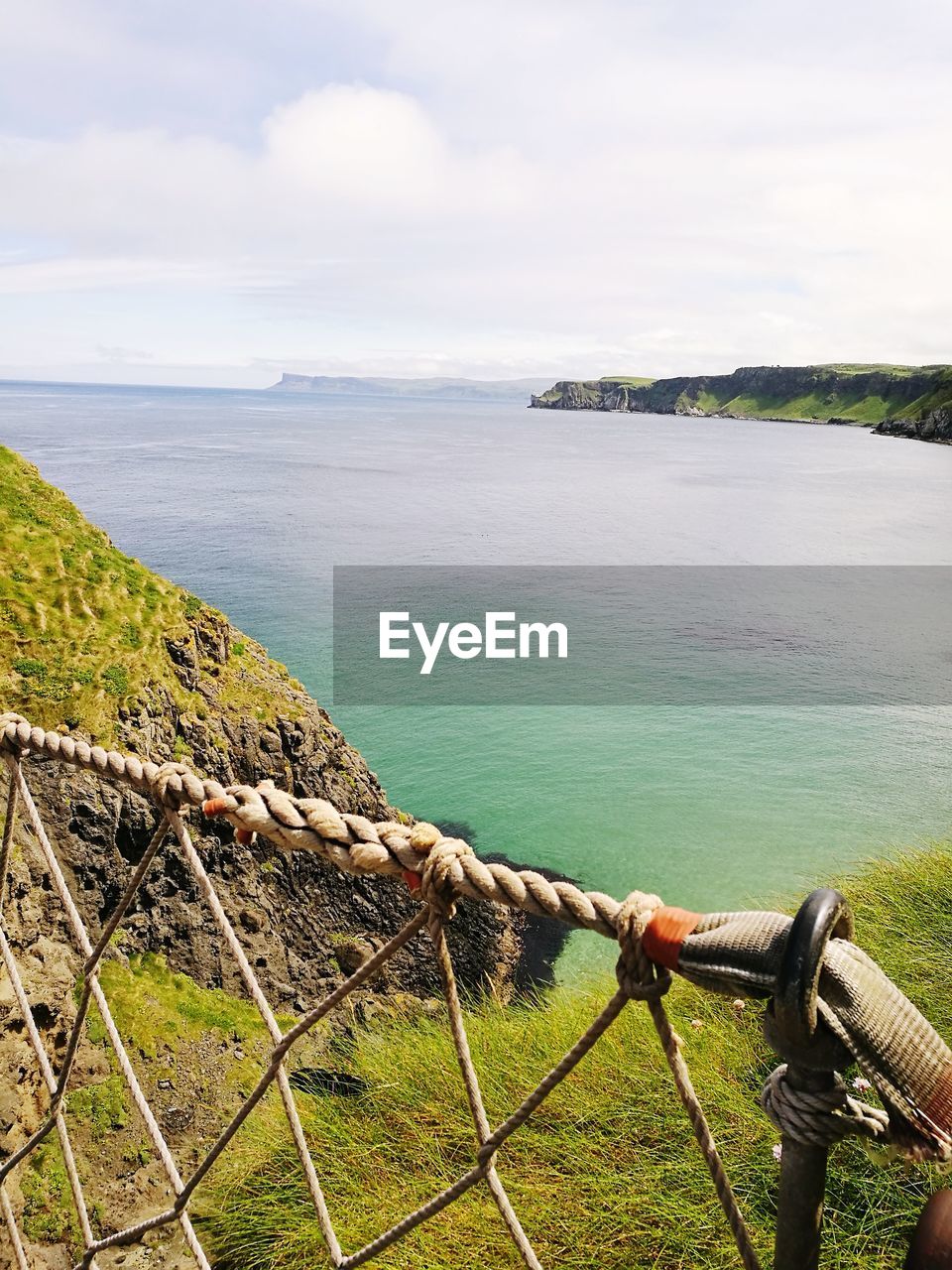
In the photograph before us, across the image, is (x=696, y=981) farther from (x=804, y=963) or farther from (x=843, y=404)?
(x=843, y=404)

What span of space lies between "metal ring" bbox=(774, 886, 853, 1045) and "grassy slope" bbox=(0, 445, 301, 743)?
9447 millimetres

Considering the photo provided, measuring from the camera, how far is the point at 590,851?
57.9 feet

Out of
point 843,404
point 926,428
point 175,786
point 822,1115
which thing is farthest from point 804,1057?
point 843,404

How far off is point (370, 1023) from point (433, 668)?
18.5 meters

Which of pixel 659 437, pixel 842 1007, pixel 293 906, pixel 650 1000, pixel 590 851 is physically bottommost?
→ pixel 590 851

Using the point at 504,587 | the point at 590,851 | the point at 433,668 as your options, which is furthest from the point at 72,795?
the point at 504,587

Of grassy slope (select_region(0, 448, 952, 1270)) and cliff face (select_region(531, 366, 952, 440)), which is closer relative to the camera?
grassy slope (select_region(0, 448, 952, 1270))

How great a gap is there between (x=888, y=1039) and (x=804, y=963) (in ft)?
0.55

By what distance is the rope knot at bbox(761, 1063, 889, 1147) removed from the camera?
3.96 ft

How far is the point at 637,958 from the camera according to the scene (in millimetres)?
1408

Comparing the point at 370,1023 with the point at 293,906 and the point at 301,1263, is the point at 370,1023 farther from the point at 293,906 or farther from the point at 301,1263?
the point at 301,1263

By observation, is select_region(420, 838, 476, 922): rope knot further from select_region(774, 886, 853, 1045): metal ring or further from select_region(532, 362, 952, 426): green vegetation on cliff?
select_region(532, 362, 952, 426): green vegetation on cliff

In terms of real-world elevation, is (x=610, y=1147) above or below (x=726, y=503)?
below

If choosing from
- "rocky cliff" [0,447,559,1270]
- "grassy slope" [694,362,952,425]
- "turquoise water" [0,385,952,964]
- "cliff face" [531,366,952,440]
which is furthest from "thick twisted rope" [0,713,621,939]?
"grassy slope" [694,362,952,425]
